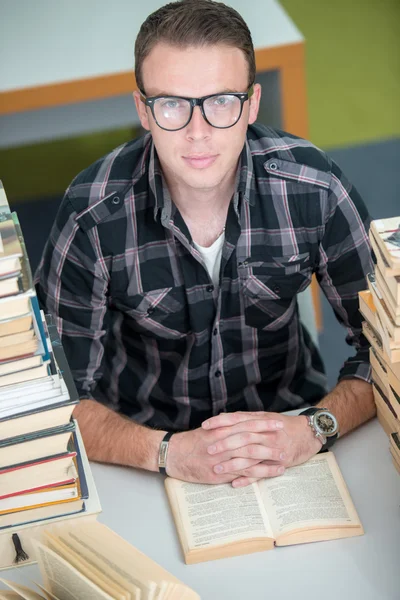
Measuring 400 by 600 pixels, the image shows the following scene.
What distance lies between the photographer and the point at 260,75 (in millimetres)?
2432

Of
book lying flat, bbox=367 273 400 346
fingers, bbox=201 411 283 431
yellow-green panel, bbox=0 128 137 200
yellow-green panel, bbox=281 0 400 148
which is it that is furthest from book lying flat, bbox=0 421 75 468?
yellow-green panel, bbox=281 0 400 148

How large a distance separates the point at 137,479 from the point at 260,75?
1411 mm

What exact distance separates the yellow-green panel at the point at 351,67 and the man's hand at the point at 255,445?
2.60m

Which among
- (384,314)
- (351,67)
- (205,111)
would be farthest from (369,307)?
(351,67)

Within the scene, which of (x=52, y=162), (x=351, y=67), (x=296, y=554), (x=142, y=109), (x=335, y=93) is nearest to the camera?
(x=296, y=554)

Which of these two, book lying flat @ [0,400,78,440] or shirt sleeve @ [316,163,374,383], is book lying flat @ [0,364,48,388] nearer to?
book lying flat @ [0,400,78,440]

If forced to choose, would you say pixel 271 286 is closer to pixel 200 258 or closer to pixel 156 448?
pixel 200 258

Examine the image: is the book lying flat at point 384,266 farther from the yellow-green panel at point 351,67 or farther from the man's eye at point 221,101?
the yellow-green panel at point 351,67

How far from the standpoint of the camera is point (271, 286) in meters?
1.67

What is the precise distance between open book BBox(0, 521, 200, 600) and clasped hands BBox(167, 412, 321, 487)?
12.2 inches

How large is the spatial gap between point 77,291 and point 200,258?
24 cm

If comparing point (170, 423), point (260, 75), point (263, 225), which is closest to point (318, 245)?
point (263, 225)

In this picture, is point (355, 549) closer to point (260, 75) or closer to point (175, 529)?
point (175, 529)

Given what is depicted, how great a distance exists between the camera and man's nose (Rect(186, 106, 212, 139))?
1.47m
